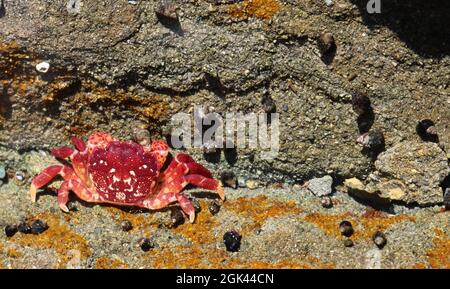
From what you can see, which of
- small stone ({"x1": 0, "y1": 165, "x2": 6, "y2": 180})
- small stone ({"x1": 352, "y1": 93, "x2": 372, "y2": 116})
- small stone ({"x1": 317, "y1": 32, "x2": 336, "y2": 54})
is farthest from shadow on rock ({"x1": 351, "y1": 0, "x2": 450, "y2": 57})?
small stone ({"x1": 0, "y1": 165, "x2": 6, "y2": 180})

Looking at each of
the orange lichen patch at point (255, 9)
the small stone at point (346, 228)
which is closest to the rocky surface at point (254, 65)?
the orange lichen patch at point (255, 9)

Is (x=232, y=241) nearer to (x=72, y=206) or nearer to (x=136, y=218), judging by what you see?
(x=136, y=218)

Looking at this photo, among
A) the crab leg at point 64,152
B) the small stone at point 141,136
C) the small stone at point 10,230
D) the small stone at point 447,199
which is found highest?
the small stone at point 141,136

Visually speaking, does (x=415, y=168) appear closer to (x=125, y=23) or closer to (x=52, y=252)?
(x=125, y=23)

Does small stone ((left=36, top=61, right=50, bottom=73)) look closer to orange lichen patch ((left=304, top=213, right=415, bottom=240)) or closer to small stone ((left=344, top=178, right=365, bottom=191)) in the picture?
orange lichen patch ((left=304, top=213, right=415, bottom=240))

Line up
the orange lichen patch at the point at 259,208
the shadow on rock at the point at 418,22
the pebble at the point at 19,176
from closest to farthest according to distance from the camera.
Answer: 1. the shadow on rock at the point at 418,22
2. the orange lichen patch at the point at 259,208
3. the pebble at the point at 19,176

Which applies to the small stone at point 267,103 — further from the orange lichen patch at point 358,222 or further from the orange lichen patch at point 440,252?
the orange lichen patch at point 440,252
